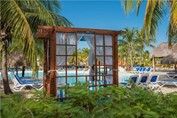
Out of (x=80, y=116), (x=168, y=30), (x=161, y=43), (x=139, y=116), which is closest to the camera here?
(x=80, y=116)

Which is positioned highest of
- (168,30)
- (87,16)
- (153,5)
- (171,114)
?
(87,16)

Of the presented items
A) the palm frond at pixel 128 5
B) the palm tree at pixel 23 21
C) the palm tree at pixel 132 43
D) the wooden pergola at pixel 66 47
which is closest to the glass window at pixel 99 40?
the wooden pergola at pixel 66 47

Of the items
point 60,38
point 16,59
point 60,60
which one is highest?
point 60,38

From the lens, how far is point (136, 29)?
111ft

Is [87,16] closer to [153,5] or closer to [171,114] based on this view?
[153,5]

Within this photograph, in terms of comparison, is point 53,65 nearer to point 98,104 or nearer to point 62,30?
point 62,30

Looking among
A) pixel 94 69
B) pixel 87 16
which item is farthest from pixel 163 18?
pixel 87 16

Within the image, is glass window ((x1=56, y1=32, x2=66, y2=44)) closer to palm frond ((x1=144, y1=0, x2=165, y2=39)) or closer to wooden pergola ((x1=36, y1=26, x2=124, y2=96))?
wooden pergola ((x1=36, y1=26, x2=124, y2=96))

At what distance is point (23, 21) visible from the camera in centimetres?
719

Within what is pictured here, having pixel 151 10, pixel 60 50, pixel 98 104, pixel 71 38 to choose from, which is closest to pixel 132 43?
pixel 151 10

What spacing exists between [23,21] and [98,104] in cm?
619

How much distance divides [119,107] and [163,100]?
433 millimetres

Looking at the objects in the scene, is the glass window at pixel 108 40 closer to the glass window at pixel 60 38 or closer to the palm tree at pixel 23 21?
the glass window at pixel 60 38

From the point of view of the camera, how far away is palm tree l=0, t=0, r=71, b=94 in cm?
718
